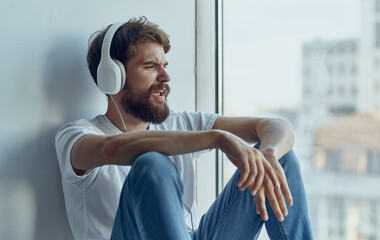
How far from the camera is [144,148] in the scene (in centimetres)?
Answer: 105

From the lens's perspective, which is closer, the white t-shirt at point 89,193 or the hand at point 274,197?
the hand at point 274,197

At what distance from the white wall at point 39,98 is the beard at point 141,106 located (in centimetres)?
12

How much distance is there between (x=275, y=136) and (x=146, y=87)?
406mm

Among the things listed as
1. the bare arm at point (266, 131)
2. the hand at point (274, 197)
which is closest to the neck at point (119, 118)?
the bare arm at point (266, 131)

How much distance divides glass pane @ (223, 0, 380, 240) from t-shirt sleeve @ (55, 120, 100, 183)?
79 centimetres

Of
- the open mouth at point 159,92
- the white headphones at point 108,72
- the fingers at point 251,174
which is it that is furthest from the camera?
the open mouth at point 159,92

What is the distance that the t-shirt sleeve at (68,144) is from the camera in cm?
→ 119

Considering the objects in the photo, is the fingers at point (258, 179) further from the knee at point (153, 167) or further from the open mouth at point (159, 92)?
the open mouth at point (159, 92)

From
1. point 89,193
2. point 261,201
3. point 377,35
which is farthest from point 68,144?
point 377,35

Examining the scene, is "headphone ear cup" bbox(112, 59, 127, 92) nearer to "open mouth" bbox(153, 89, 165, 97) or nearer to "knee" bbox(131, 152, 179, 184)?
"open mouth" bbox(153, 89, 165, 97)

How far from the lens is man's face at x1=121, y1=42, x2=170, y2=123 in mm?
1394

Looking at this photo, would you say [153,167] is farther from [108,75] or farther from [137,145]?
[108,75]

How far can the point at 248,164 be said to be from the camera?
1047mm

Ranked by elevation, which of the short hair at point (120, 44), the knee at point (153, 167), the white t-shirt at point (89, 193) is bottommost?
the white t-shirt at point (89, 193)
